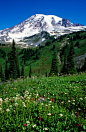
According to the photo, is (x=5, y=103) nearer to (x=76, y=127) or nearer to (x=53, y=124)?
(x=53, y=124)

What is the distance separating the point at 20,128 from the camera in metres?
3.86

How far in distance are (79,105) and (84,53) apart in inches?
7137

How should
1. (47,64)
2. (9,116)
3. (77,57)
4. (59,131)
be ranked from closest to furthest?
1. (59,131)
2. (9,116)
3. (77,57)
4. (47,64)

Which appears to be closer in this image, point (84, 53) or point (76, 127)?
point (76, 127)

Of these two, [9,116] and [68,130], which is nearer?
[68,130]

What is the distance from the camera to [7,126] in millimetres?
3945

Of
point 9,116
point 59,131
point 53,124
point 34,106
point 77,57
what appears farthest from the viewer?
point 77,57

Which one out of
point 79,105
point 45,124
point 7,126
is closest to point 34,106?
point 45,124

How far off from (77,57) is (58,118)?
176 meters

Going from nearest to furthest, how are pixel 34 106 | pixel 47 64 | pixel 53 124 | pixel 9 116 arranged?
pixel 53 124
pixel 9 116
pixel 34 106
pixel 47 64

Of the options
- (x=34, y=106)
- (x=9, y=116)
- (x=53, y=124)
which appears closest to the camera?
(x=53, y=124)

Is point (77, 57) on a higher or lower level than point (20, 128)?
higher

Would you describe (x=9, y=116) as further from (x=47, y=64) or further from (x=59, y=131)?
(x=47, y=64)

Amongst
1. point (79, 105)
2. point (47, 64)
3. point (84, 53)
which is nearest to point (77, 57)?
point (84, 53)
